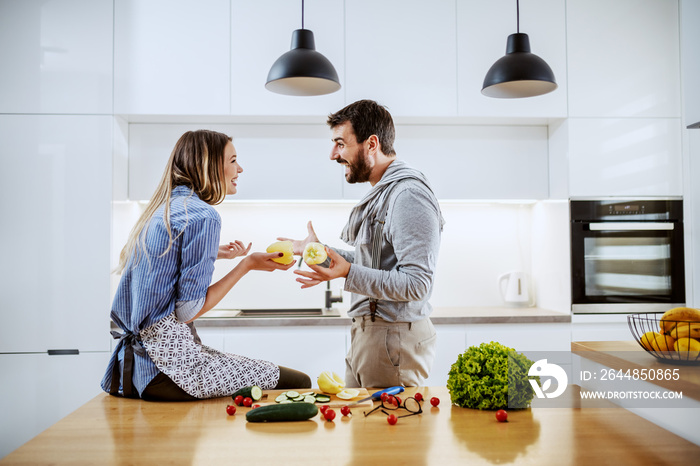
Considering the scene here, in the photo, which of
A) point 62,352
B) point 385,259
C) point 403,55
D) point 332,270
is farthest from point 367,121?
point 62,352

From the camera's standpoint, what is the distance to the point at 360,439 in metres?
1.25

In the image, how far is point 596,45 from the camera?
131 inches

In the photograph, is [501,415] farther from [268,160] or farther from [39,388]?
[39,388]

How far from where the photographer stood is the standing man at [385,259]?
1716 mm

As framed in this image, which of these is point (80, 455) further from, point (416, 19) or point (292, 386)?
point (416, 19)

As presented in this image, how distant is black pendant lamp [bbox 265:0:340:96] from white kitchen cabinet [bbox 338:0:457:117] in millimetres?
979

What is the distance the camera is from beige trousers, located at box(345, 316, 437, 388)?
6.33 ft

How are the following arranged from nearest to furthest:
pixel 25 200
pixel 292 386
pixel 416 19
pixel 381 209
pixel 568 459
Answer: pixel 568 459, pixel 292 386, pixel 381 209, pixel 25 200, pixel 416 19

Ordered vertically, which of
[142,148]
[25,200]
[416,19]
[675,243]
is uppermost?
[416,19]

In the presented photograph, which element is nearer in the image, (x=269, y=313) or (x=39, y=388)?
(x=39, y=388)

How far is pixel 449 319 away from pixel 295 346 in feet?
2.98

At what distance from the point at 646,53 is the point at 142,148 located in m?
3.17

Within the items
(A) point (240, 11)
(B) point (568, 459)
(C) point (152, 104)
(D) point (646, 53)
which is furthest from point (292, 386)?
(D) point (646, 53)

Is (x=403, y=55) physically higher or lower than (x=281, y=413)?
higher
